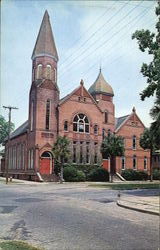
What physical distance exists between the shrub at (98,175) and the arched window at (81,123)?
16.4 feet

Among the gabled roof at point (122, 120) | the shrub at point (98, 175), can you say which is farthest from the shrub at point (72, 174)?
the gabled roof at point (122, 120)

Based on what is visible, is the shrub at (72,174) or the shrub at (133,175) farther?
the shrub at (133,175)

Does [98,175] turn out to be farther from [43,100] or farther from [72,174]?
[43,100]

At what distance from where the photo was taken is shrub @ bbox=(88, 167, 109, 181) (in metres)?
36.1

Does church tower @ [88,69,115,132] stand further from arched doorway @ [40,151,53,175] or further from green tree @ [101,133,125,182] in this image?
arched doorway @ [40,151,53,175]

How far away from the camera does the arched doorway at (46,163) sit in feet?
115

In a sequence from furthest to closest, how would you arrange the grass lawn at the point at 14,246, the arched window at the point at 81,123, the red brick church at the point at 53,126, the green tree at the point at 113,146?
the arched window at the point at 81,123 < the red brick church at the point at 53,126 < the green tree at the point at 113,146 < the grass lawn at the point at 14,246

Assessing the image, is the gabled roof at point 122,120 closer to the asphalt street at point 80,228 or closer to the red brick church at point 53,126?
the red brick church at point 53,126

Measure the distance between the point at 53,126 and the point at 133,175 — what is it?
11.8 metres

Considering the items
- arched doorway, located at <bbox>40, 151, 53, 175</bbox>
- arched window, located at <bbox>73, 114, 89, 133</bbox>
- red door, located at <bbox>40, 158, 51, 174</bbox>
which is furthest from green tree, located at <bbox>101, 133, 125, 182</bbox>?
red door, located at <bbox>40, 158, 51, 174</bbox>

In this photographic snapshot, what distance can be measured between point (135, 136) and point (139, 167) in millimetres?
4066

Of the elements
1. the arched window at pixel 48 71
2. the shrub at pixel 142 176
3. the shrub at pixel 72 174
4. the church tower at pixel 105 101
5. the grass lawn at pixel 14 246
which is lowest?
the shrub at pixel 142 176

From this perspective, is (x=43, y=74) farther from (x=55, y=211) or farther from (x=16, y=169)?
(x=55, y=211)

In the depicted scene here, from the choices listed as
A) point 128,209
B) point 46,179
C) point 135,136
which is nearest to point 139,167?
point 135,136
